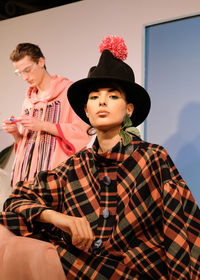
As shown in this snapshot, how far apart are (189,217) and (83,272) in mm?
347

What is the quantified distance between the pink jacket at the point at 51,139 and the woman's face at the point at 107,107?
0.76 meters

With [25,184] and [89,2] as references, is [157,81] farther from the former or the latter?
[25,184]

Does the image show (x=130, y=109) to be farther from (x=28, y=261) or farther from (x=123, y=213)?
(x=28, y=261)

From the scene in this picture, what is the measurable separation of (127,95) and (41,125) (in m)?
0.81

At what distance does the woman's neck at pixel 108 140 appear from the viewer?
4.58 ft

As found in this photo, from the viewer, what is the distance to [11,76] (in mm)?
3045

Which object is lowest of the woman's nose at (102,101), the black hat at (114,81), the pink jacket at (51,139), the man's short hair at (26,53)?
the pink jacket at (51,139)

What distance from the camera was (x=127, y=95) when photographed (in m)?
1.46

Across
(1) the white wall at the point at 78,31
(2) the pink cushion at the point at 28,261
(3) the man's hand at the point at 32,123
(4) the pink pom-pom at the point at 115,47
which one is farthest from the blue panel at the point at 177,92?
(2) the pink cushion at the point at 28,261

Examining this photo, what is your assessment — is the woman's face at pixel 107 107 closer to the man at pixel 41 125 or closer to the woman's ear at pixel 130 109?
the woman's ear at pixel 130 109

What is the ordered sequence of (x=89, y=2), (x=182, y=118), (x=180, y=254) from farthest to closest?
1. (x=89, y=2)
2. (x=182, y=118)
3. (x=180, y=254)

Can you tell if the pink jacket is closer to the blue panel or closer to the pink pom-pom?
the blue panel

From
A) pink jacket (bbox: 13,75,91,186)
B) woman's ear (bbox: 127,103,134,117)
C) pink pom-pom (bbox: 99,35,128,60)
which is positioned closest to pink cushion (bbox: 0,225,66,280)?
woman's ear (bbox: 127,103,134,117)

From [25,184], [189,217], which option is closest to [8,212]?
[25,184]
